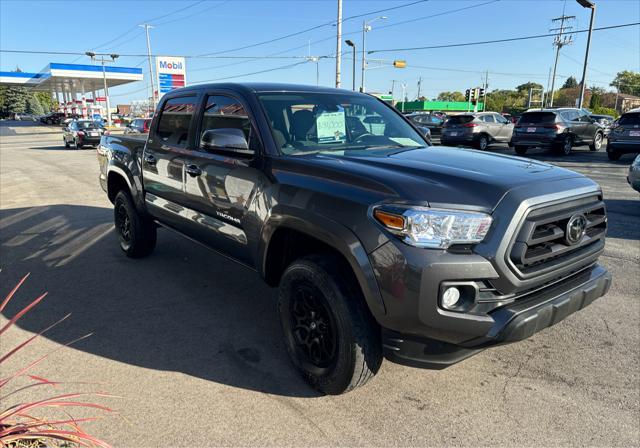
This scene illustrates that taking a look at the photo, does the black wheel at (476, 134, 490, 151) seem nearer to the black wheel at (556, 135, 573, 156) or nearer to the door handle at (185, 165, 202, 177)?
the black wheel at (556, 135, 573, 156)

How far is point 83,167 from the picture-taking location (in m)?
15.8

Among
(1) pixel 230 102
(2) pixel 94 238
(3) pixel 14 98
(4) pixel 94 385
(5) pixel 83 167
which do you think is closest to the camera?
(4) pixel 94 385

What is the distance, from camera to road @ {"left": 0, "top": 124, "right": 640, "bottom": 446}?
2.61m

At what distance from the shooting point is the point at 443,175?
8.39ft

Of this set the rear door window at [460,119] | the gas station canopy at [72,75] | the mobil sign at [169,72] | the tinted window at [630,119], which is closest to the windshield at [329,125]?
the tinted window at [630,119]

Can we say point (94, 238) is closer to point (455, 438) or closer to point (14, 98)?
point (455, 438)

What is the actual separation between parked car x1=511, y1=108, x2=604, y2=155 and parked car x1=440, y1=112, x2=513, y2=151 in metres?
1.77

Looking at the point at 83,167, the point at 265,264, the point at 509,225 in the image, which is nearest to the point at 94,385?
the point at 265,264

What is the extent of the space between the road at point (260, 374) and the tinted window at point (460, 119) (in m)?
15.7

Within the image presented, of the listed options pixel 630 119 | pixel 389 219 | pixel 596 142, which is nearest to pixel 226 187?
pixel 389 219

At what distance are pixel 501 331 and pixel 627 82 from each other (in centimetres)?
14205

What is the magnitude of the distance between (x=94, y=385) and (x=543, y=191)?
297cm

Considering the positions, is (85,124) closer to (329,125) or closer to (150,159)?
(150,159)

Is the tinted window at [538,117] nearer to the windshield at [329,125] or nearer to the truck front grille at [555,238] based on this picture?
the windshield at [329,125]
